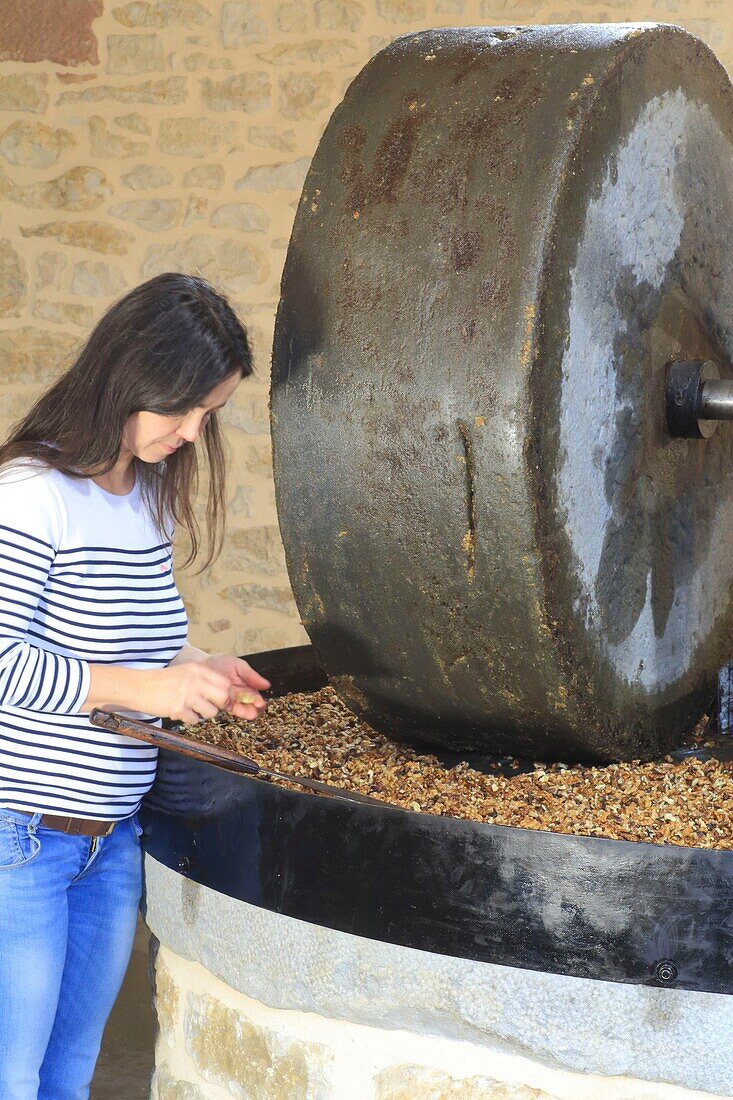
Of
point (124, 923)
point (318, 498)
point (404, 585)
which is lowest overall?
point (124, 923)

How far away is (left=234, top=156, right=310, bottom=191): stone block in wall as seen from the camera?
15.5ft

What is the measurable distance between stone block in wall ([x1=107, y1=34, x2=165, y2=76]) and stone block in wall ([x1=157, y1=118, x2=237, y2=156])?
229 mm

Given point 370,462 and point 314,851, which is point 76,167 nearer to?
point 370,462

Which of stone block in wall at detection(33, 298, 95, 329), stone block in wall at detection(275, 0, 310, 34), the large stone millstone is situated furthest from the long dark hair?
stone block in wall at detection(33, 298, 95, 329)

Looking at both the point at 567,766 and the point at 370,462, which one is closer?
the point at 370,462

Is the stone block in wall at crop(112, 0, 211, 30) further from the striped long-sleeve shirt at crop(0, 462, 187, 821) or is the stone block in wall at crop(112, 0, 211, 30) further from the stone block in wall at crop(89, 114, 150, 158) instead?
the striped long-sleeve shirt at crop(0, 462, 187, 821)

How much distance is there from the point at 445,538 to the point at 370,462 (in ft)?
0.50

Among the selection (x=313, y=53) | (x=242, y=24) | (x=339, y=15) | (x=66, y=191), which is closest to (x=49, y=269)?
(x=66, y=191)

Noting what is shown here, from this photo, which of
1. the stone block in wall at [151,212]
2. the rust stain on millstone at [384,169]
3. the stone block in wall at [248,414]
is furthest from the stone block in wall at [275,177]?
the rust stain on millstone at [384,169]

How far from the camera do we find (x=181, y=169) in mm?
4871

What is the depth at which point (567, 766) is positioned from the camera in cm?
200

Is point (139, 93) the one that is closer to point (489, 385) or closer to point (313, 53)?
point (313, 53)

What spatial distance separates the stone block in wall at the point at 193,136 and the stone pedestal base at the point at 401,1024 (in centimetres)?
362

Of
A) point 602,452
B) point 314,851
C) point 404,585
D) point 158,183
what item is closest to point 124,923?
point 314,851
